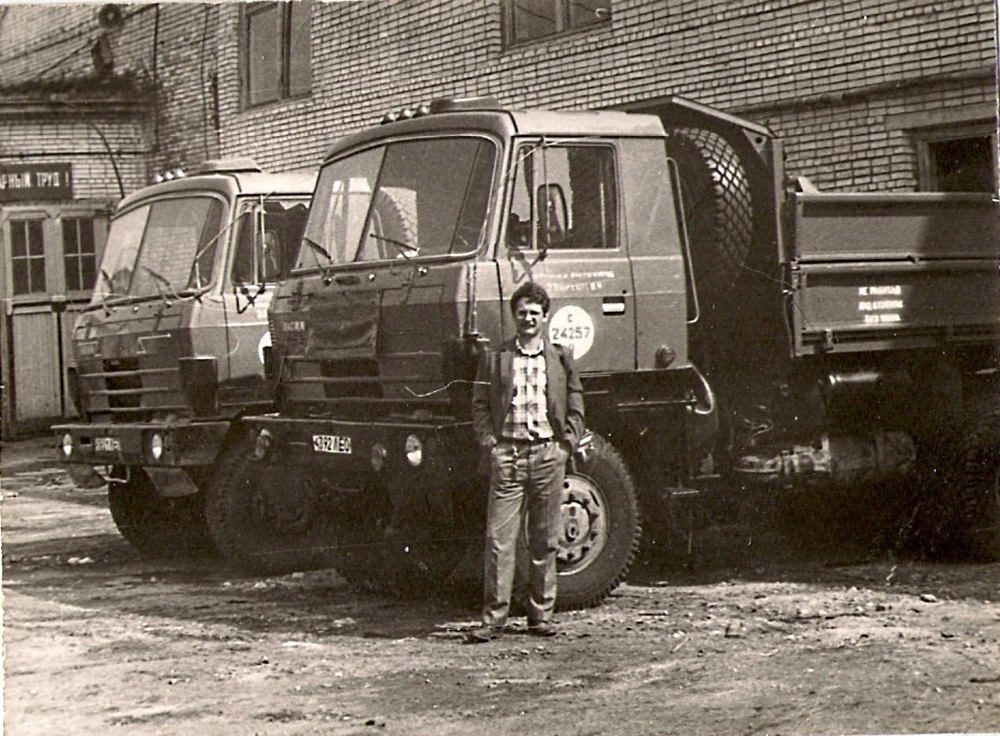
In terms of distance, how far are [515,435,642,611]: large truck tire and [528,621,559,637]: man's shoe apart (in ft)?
0.98

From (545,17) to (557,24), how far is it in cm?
11

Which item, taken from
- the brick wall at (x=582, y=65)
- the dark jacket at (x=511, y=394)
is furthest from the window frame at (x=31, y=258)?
the dark jacket at (x=511, y=394)

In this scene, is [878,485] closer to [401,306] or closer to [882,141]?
[882,141]

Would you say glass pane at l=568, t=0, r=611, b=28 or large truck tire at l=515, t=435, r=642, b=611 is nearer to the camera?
large truck tire at l=515, t=435, r=642, b=611

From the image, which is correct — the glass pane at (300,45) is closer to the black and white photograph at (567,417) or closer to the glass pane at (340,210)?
the black and white photograph at (567,417)

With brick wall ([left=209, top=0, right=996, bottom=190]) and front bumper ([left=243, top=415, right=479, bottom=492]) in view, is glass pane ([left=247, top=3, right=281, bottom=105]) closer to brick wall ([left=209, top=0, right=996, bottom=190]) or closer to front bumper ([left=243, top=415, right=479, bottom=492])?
brick wall ([left=209, top=0, right=996, bottom=190])

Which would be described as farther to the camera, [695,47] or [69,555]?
[695,47]

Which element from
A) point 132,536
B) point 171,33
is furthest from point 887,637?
point 171,33

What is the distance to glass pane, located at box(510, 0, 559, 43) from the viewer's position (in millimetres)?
11477

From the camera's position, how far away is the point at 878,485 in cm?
847

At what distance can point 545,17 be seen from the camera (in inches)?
452

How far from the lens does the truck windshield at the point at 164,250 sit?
9.23 m

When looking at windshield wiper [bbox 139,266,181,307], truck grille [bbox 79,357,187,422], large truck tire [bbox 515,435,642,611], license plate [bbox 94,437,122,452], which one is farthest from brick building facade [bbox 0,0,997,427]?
large truck tire [bbox 515,435,642,611]

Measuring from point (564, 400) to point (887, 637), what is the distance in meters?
1.86
